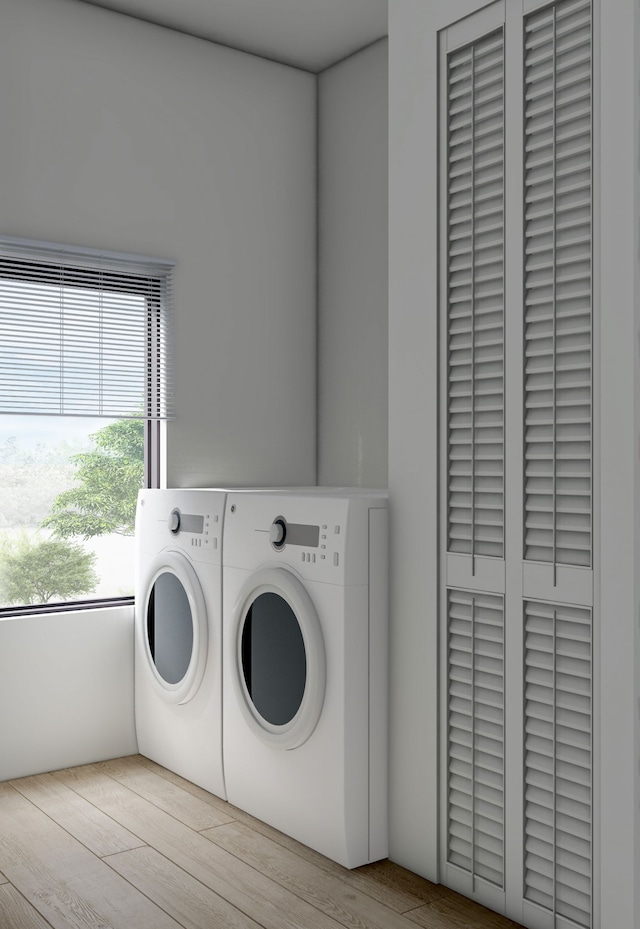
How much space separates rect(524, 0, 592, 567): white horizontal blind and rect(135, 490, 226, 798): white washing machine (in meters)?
1.14

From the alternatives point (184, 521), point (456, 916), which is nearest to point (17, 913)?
point (456, 916)

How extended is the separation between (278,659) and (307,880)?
1.82 ft

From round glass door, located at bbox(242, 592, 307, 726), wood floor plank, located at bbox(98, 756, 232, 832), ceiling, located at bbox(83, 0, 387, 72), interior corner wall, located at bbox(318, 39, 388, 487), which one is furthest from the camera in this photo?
interior corner wall, located at bbox(318, 39, 388, 487)

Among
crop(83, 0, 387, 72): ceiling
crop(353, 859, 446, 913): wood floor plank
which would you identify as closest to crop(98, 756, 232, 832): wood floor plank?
crop(353, 859, 446, 913): wood floor plank

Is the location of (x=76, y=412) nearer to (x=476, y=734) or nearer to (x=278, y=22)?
(x=278, y=22)

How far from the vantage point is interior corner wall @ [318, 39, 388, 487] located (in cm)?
343

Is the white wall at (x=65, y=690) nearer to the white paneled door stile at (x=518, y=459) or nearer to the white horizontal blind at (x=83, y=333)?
the white horizontal blind at (x=83, y=333)

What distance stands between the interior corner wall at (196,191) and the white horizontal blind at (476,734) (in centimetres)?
149

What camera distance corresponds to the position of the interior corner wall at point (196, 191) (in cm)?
310

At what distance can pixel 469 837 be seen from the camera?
2199mm

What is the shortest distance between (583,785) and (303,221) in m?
2.53

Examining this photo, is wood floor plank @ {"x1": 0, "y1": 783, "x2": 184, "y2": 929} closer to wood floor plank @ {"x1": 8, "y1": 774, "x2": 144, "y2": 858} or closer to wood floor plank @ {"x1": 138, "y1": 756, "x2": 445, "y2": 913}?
wood floor plank @ {"x1": 8, "y1": 774, "x2": 144, "y2": 858}

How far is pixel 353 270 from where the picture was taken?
11.7ft

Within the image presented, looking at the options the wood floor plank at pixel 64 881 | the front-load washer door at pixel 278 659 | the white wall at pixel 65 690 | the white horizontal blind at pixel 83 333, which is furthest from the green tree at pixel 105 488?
the wood floor plank at pixel 64 881
